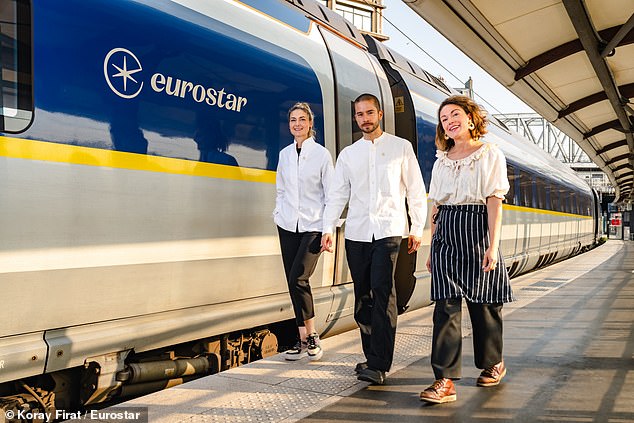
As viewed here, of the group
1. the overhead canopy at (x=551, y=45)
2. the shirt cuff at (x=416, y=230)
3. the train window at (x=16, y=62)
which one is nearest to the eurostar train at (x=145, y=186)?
the train window at (x=16, y=62)

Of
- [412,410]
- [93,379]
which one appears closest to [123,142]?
[93,379]

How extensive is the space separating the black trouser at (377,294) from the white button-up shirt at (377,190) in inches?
3.0

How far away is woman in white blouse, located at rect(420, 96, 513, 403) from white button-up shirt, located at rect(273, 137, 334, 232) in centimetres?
87

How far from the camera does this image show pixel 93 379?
3.04m

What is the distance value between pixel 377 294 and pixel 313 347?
760 millimetres

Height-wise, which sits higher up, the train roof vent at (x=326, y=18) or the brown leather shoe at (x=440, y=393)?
the train roof vent at (x=326, y=18)

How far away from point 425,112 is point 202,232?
12.2 ft

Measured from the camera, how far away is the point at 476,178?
3.56 meters

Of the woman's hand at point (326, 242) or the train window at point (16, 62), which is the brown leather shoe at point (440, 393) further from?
the train window at point (16, 62)

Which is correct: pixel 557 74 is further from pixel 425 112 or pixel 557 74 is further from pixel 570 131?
pixel 570 131

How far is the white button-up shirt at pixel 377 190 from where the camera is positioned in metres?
3.86

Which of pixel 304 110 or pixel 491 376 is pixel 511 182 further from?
pixel 491 376

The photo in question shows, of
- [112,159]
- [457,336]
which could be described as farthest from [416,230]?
[112,159]

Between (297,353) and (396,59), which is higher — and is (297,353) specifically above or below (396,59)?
below
